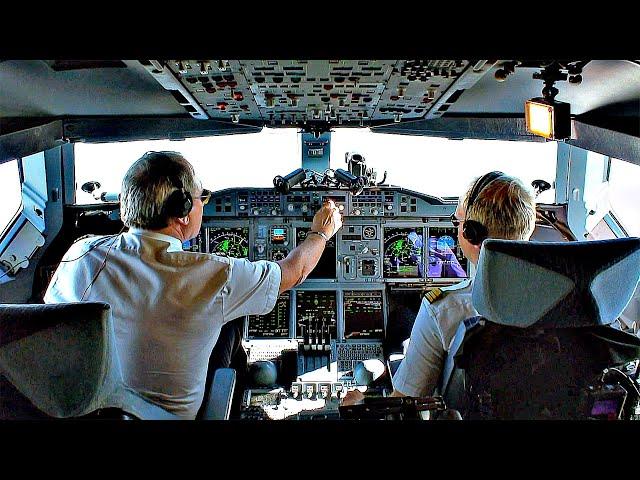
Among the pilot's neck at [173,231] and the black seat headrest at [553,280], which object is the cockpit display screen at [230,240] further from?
the black seat headrest at [553,280]

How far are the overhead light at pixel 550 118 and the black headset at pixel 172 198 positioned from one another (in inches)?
78.5

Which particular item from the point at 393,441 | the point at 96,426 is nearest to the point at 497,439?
the point at 393,441

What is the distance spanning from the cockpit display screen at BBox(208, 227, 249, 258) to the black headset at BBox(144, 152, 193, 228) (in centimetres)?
203

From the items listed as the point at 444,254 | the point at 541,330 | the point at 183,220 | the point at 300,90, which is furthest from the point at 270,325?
the point at 541,330

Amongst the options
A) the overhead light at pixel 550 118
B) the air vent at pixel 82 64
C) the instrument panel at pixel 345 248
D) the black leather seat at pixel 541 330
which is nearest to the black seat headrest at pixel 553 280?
the black leather seat at pixel 541 330

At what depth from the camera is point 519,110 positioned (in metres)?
4.54

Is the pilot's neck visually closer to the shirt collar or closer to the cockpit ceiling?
the shirt collar

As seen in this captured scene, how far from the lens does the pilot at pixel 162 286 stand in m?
1.76

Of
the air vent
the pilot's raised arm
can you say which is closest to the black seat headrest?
the pilot's raised arm

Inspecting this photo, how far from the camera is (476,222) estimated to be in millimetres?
1820

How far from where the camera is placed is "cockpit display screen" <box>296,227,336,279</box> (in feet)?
13.1

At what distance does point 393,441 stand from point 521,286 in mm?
654

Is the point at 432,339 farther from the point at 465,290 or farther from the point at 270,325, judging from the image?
the point at 270,325

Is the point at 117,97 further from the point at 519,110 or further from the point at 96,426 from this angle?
the point at 96,426
